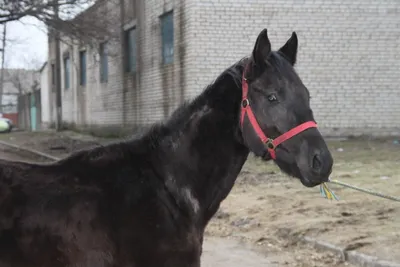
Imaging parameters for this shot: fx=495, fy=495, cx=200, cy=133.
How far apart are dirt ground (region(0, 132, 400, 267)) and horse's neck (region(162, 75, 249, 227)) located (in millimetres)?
2996

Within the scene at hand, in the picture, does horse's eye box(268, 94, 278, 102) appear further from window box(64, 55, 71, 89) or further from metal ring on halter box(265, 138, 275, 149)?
window box(64, 55, 71, 89)

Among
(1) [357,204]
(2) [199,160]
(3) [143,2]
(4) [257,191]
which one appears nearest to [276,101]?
(2) [199,160]

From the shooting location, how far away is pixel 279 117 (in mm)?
2717

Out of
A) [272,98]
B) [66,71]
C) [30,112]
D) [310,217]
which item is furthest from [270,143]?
[30,112]

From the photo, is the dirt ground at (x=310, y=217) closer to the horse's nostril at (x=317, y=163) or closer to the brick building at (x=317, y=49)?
the horse's nostril at (x=317, y=163)

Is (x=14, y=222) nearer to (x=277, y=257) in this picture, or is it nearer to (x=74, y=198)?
(x=74, y=198)

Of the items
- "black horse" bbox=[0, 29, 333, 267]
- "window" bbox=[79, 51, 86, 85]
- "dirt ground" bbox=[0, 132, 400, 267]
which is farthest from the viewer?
"window" bbox=[79, 51, 86, 85]

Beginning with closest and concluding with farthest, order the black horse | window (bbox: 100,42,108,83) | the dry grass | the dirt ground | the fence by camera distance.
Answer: the black horse
the dirt ground
the dry grass
window (bbox: 100,42,108,83)
the fence

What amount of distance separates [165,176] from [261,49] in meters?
0.91

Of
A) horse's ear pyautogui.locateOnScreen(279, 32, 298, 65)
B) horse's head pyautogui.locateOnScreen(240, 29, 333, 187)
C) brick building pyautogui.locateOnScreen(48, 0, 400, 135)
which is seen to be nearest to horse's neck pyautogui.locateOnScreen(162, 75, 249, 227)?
horse's head pyautogui.locateOnScreen(240, 29, 333, 187)

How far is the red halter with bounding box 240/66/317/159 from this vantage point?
2.68m

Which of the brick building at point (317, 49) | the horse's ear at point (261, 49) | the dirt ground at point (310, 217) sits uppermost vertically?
the brick building at point (317, 49)

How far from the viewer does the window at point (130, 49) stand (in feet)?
62.2

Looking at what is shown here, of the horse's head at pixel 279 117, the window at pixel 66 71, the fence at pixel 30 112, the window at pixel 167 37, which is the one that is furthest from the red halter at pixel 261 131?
the fence at pixel 30 112
